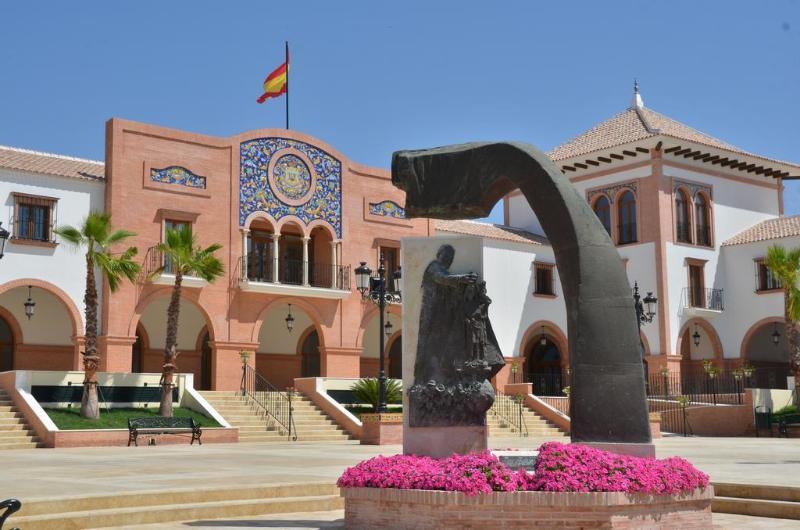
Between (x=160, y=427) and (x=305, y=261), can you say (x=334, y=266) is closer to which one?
(x=305, y=261)

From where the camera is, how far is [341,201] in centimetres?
3422

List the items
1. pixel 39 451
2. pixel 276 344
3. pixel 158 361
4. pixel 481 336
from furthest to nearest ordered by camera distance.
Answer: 1. pixel 276 344
2. pixel 158 361
3. pixel 39 451
4. pixel 481 336

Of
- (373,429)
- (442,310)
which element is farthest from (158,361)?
(442,310)

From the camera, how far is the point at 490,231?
3941cm

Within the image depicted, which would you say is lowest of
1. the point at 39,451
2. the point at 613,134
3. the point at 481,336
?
the point at 39,451

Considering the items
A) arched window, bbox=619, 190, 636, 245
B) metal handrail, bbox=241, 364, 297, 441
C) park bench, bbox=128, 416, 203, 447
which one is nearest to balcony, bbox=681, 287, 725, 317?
arched window, bbox=619, 190, 636, 245

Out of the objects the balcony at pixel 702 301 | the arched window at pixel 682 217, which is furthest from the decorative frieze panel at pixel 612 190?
the balcony at pixel 702 301

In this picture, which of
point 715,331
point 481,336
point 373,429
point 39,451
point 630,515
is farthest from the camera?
point 715,331

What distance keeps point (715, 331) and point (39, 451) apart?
27464 millimetres

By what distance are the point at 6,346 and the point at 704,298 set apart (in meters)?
25.3

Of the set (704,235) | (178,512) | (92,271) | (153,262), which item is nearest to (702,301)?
(704,235)

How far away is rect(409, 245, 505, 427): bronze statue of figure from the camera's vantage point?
9.84m

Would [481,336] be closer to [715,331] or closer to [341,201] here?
[341,201]

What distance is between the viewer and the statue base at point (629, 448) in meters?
9.01
